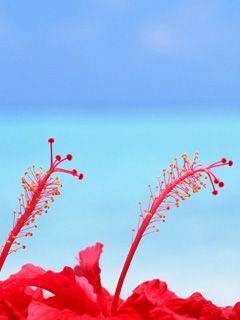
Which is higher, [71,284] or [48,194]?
[48,194]

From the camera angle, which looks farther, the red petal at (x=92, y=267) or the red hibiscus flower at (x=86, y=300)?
the red petal at (x=92, y=267)

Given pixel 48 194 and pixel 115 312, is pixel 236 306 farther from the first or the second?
pixel 48 194

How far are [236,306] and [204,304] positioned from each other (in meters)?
0.19

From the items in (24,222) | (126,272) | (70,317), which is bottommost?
(70,317)

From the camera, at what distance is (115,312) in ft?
9.48

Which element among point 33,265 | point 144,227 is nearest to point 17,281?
point 33,265

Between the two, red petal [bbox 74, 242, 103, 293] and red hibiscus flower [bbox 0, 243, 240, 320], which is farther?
red petal [bbox 74, 242, 103, 293]

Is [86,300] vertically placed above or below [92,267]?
below

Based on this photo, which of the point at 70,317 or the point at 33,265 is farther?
the point at 33,265

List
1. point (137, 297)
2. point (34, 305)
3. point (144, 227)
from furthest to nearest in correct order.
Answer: point (144, 227) < point (137, 297) < point (34, 305)

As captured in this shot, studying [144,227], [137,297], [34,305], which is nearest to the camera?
[34,305]

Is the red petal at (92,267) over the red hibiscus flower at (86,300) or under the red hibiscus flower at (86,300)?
over

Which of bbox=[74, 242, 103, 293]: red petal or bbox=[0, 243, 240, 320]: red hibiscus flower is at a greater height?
bbox=[74, 242, 103, 293]: red petal

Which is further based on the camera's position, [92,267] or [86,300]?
[92,267]
